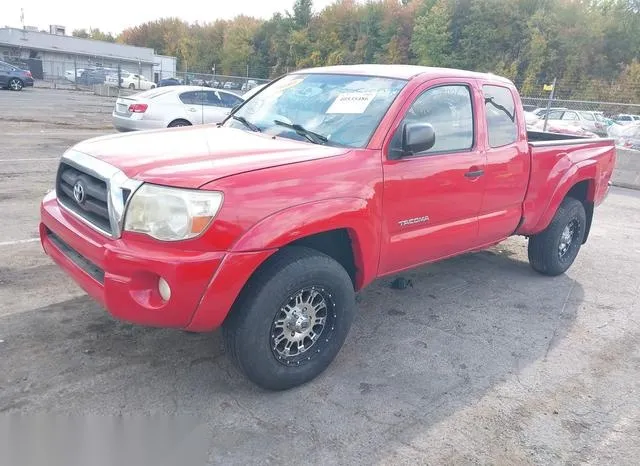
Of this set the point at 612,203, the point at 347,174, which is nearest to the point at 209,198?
the point at 347,174

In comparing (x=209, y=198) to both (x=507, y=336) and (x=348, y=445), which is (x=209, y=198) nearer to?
(x=348, y=445)

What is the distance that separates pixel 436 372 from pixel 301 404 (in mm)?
991

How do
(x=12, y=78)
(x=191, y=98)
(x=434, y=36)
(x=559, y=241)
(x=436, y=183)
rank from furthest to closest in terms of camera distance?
(x=434, y=36) → (x=12, y=78) → (x=191, y=98) → (x=559, y=241) → (x=436, y=183)

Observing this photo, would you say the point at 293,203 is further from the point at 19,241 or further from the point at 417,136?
the point at 19,241

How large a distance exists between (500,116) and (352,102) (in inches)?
60.8

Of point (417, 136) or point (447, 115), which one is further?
point (447, 115)

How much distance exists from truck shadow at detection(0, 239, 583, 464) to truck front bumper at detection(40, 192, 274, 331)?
0.56 m

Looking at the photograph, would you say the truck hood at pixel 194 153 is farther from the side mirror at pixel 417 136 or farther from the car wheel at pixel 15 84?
the car wheel at pixel 15 84

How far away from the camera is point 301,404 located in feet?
10.2

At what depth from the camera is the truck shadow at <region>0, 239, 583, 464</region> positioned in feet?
9.43

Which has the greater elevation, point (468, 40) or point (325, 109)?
point (468, 40)

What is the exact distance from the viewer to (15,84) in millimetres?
30547

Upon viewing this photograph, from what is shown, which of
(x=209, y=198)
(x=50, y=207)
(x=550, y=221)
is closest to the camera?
(x=209, y=198)

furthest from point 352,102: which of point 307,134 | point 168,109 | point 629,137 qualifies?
point 629,137
